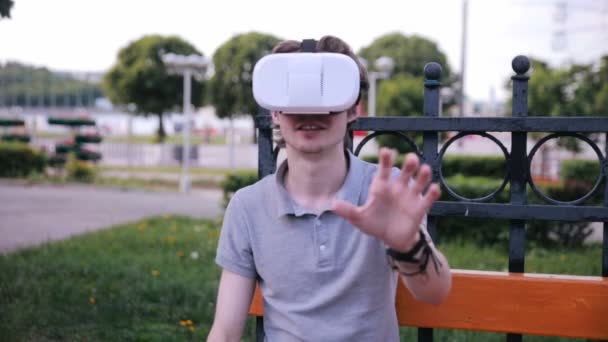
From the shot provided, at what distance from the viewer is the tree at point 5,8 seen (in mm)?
3596

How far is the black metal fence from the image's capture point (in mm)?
2076

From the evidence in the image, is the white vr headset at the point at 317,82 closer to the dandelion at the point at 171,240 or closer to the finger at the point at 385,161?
the finger at the point at 385,161

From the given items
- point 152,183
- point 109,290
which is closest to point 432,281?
point 109,290

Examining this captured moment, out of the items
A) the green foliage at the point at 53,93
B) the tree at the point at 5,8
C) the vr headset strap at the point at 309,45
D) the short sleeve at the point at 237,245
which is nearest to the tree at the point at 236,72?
the green foliage at the point at 53,93

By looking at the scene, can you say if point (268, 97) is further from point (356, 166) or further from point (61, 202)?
point (61, 202)

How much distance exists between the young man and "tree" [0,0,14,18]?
240 cm

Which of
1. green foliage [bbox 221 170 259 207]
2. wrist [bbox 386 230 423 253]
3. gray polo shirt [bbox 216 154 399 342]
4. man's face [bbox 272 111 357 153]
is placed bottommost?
green foliage [bbox 221 170 259 207]

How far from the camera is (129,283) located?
14.9ft

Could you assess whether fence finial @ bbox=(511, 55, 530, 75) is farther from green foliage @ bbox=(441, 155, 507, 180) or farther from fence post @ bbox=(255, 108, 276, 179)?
green foliage @ bbox=(441, 155, 507, 180)

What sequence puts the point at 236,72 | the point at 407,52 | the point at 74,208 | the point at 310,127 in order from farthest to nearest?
the point at 407,52, the point at 236,72, the point at 74,208, the point at 310,127

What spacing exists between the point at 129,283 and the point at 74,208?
5639mm

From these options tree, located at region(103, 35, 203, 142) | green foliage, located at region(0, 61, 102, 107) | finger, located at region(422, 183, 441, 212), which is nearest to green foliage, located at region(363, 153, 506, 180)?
finger, located at region(422, 183, 441, 212)

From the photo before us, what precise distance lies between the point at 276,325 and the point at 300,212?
31 cm

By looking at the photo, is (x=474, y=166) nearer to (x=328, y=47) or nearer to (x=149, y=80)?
(x=328, y=47)
